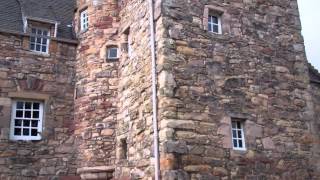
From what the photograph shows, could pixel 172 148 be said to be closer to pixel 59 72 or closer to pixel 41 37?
pixel 59 72

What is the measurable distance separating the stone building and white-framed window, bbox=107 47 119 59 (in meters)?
0.03

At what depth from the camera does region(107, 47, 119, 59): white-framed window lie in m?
10.1

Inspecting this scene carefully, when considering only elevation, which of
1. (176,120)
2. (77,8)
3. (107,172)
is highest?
(77,8)

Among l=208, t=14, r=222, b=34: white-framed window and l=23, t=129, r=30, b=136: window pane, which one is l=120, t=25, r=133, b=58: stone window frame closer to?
l=208, t=14, r=222, b=34: white-framed window

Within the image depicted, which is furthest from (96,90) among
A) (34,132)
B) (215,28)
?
(215,28)

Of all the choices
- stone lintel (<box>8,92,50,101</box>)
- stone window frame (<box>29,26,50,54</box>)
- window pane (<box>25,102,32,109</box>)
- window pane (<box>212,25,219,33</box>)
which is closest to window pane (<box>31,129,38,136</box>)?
window pane (<box>25,102,32,109</box>)

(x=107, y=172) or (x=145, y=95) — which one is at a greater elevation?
(x=145, y=95)

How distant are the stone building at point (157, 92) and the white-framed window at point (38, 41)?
0.09 ft

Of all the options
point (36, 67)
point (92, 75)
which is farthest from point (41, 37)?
point (92, 75)

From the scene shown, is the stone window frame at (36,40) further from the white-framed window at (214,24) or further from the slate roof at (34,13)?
the white-framed window at (214,24)

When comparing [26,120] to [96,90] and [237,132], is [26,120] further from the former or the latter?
[237,132]

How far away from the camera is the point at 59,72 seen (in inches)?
413

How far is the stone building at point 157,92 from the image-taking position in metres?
7.74

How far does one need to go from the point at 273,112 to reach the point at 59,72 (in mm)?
5509
